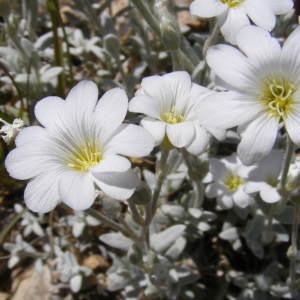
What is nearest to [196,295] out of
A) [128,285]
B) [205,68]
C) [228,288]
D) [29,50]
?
[228,288]

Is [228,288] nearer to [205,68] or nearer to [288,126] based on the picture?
[205,68]

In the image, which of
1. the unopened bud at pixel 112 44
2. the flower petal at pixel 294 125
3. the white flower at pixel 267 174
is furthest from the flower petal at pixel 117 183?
the unopened bud at pixel 112 44

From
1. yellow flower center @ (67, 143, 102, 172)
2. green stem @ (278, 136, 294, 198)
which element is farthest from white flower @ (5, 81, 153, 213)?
green stem @ (278, 136, 294, 198)

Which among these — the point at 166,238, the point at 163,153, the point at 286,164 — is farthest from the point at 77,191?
the point at 166,238

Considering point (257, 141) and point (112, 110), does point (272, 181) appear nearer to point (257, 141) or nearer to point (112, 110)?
point (257, 141)

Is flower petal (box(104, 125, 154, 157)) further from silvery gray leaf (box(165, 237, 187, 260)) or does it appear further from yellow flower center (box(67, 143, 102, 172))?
silvery gray leaf (box(165, 237, 187, 260))

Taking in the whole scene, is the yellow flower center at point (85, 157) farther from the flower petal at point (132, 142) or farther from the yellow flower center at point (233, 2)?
the yellow flower center at point (233, 2)
